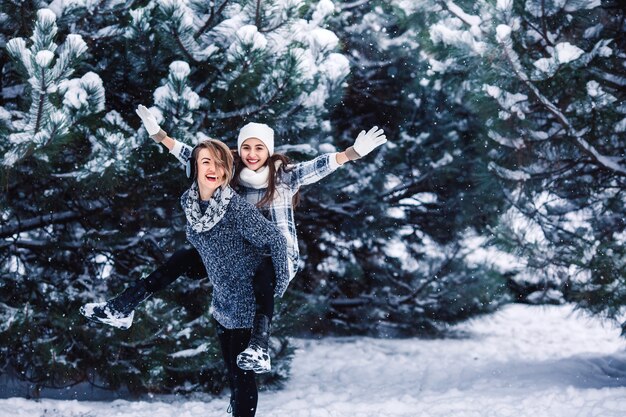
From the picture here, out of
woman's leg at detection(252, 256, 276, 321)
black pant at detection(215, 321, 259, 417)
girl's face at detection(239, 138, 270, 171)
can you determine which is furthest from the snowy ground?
girl's face at detection(239, 138, 270, 171)

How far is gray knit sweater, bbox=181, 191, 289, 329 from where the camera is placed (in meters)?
2.86

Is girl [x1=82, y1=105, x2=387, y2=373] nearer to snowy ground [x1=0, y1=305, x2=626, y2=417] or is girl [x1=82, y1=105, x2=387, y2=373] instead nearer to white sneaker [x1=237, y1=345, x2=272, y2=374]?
white sneaker [x1=237, y1=345, x2=272, y2=374]

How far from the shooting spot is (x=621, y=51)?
208 inches

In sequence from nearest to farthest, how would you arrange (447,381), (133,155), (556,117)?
(133,155) → (556,117) → (447,381)

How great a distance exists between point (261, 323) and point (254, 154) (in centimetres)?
79

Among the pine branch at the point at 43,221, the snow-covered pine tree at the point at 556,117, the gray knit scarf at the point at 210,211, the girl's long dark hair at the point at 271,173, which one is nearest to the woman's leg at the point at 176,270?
the gray knit scarf at the point at 210,211

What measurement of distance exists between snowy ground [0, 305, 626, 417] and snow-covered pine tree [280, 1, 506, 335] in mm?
609

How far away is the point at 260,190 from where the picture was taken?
10.2ft

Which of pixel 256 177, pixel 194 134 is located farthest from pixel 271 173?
pixel 194 134

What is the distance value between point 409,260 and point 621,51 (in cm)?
389

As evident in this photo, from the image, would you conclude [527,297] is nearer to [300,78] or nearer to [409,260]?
[409,260]

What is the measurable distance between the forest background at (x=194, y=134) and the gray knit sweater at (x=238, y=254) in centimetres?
144

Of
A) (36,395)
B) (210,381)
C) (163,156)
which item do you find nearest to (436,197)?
(210,381)

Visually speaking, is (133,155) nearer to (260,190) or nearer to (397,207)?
(260,190)
